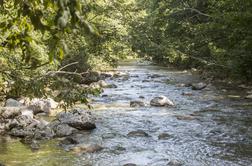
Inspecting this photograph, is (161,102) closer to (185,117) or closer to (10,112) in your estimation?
(185,117)

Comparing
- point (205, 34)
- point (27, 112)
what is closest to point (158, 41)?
point (205, 34)

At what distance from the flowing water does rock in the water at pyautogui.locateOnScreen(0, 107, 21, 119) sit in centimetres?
209

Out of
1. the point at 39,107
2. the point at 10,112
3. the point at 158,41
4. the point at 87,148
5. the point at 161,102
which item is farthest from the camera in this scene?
the point at 158,41

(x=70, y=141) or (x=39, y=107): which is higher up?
(x=39, y=107)

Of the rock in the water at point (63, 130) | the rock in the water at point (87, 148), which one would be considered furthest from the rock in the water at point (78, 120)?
the rock in the water at point (87, 148)

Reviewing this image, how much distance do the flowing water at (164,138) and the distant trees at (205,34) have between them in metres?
2.81

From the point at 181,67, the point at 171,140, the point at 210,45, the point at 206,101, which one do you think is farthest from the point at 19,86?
the point at 181,67

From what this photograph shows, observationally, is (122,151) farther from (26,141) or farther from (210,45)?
(210,45)

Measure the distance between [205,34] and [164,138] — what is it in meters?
14.9

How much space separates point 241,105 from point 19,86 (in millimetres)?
11529

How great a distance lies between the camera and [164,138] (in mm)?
11602

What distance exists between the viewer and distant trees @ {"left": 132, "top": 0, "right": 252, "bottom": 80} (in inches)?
770

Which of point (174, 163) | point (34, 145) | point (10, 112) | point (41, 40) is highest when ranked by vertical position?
point (41, 40)

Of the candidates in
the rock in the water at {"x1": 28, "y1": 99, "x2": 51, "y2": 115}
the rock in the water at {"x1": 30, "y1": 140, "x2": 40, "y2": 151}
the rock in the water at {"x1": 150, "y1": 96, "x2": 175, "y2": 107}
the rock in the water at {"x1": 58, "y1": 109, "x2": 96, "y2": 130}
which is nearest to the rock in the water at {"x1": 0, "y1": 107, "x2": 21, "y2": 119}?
the rock in the water at {"x1": 28, "y1": 99, "x2": 51, "y2": 115}
